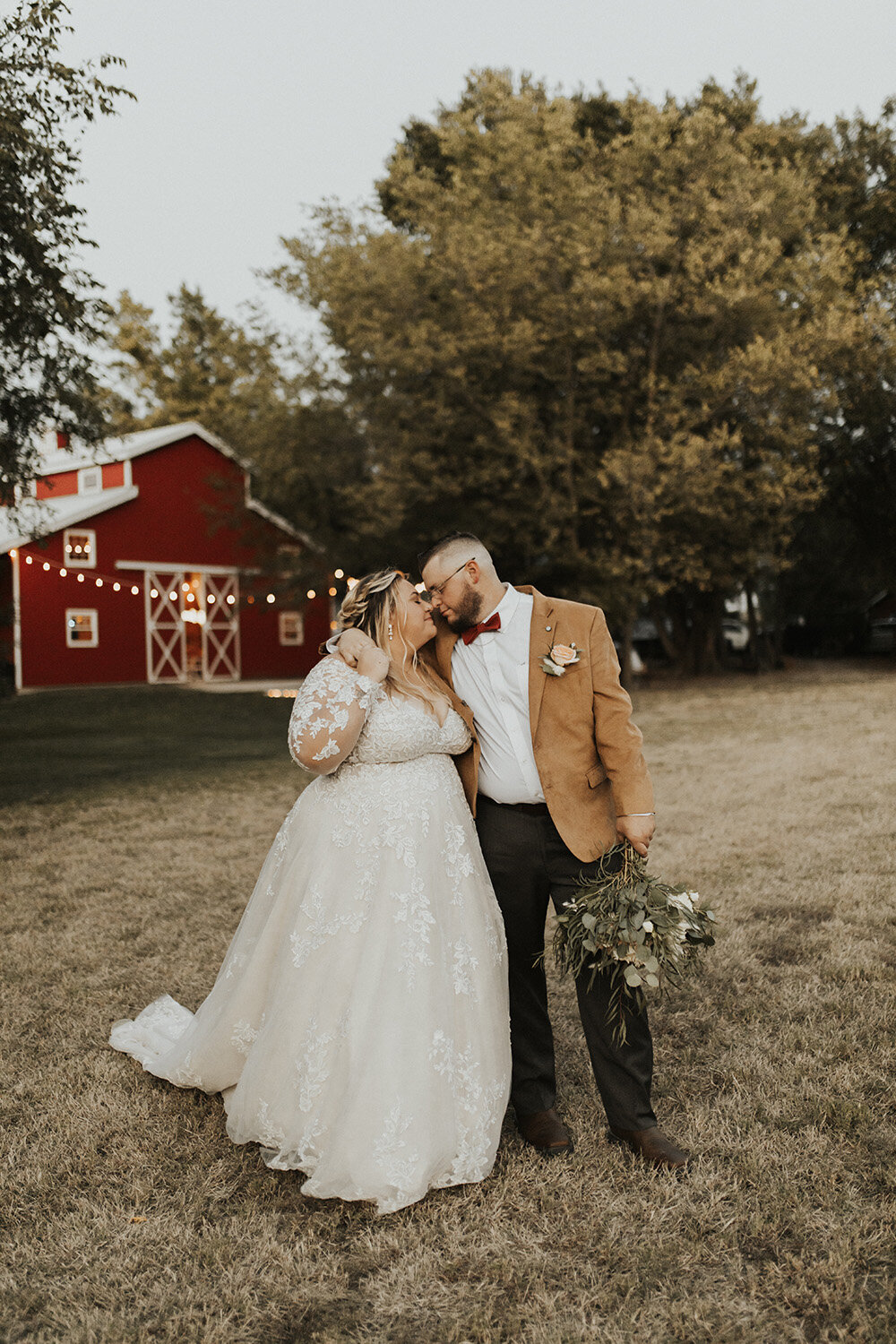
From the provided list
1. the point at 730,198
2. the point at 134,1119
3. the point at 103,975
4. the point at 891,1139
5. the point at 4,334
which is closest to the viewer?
the point at 891,1139

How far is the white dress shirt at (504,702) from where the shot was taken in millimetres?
3479

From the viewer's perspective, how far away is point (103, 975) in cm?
537

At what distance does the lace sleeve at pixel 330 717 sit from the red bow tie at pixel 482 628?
397mm

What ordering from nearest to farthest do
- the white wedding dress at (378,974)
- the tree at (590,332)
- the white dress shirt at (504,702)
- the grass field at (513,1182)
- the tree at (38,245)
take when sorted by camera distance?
1. the grass field at (513,1182)
2. the white wedding dress at (378,974)
3. the white dress shirt at (504,702)
4. the tree at (38,245)
5. the tree at (590,332)

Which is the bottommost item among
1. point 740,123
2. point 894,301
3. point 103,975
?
point 103,975

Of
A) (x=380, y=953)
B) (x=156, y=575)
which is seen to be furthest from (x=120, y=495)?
(x=380, y=953)

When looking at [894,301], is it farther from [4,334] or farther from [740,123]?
[4,334]

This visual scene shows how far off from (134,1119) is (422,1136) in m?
1.33

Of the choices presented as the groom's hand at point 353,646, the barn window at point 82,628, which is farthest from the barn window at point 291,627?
the groom's hand at point 353,646

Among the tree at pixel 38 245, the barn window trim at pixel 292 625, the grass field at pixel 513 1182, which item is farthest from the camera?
the barn window trim at pixel 292 625

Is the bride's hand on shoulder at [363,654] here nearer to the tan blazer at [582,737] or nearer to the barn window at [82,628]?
the tan blazer at [582,737]

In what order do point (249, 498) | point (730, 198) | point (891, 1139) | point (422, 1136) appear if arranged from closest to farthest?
point (422, 1136) → point (891, 1139) → point (730, 198) → point (249, 498)

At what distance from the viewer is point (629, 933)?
3.14 m

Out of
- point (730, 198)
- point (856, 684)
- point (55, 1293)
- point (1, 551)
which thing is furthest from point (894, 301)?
point (55, 1293)
